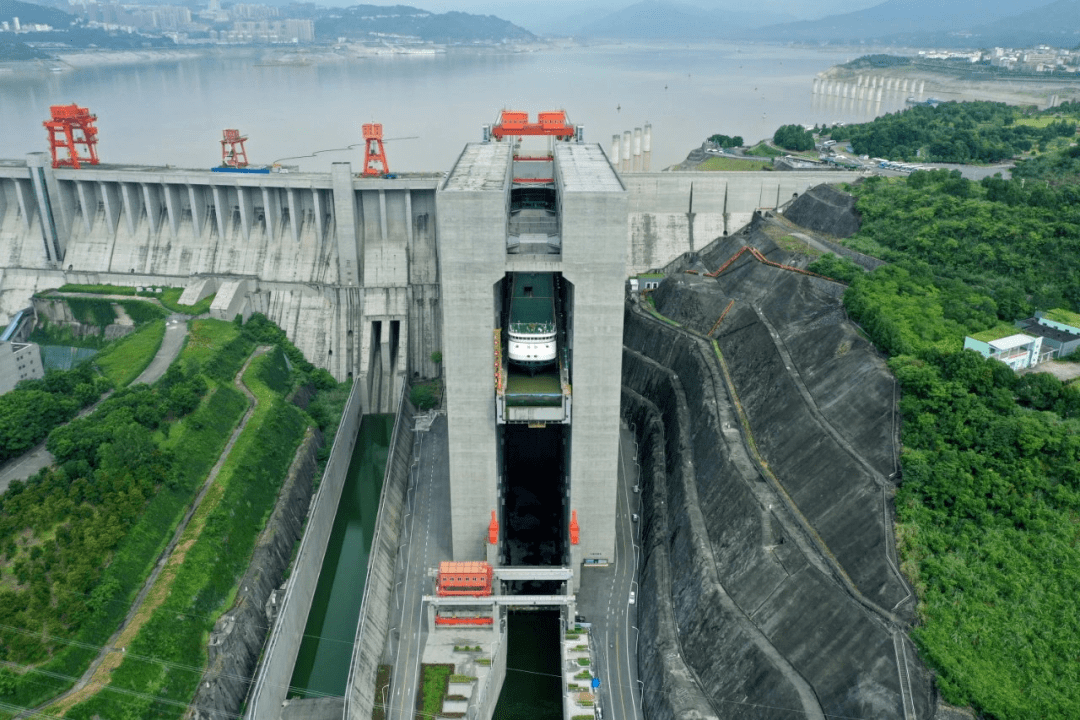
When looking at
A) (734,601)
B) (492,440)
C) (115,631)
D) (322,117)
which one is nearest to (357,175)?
(492,440)

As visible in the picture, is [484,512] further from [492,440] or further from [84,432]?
[84,432]

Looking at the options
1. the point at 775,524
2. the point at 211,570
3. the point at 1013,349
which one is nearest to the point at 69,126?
the point at 211,570

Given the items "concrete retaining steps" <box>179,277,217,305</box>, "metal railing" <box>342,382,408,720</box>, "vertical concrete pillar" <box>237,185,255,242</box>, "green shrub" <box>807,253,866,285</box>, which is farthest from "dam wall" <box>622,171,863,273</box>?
"concrete retaining steps" <box>179,277,217,305</box>

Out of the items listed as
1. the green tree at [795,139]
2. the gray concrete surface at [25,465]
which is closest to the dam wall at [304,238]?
the gray concrete surface at [25,465]

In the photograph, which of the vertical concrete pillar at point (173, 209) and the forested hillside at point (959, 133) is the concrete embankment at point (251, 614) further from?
the forested hillside at point (959, 133)

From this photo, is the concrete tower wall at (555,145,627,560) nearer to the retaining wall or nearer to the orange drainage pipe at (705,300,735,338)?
the retaining wall

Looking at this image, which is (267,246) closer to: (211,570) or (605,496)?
(211,570)
